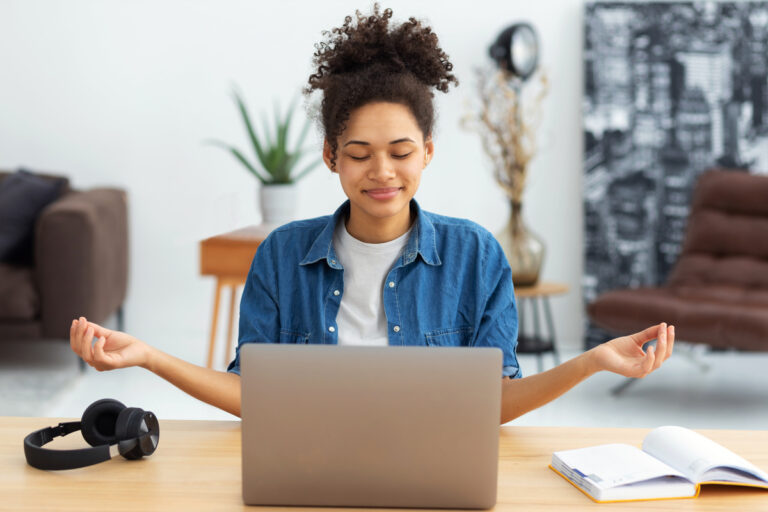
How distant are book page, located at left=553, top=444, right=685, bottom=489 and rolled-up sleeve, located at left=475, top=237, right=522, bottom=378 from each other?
0.27m

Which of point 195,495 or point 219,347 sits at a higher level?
point 195,495

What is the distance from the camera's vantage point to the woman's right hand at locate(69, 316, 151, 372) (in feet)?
3.31

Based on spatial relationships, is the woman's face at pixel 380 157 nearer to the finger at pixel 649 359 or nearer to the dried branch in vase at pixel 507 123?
the finger at pixel 649 359

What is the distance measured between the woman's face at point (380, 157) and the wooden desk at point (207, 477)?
356mm

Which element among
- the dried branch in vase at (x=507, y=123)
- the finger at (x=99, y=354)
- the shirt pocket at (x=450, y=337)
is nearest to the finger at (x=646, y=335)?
the shirt pocket at (x=450, y=337)

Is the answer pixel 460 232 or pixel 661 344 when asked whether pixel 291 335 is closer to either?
pixel 460 232

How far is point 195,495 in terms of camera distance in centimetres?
91

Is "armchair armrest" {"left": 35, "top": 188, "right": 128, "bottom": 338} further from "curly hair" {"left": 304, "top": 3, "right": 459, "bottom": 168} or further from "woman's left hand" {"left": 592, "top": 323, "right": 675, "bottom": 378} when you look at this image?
"woman's left hand" {"left": 592, "top": 323, "right": 675, "bottom": 378}

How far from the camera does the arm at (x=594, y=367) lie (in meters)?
0.98

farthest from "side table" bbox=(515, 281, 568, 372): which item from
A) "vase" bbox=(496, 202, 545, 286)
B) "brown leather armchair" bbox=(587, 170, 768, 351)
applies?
"brown leather armchair" bbox=(587, 170, 768, 351)

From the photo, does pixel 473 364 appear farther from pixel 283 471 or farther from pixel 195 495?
pixel 195 495

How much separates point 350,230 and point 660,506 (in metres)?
0.66

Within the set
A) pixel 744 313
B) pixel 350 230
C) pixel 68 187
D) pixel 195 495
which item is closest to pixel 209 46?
pixel 68 187

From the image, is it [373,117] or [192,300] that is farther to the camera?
[192,300]
